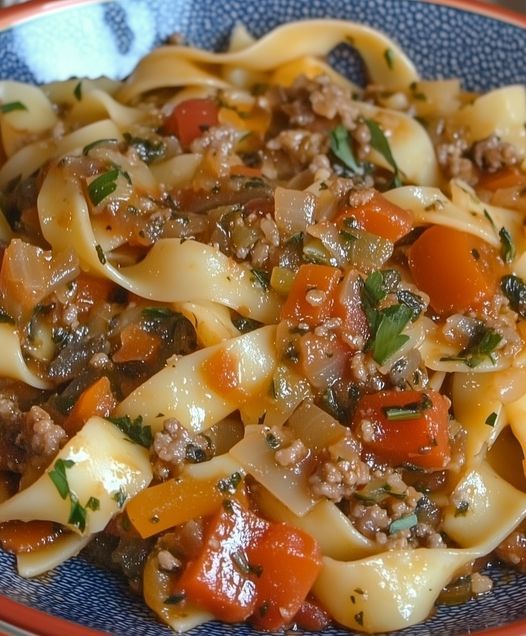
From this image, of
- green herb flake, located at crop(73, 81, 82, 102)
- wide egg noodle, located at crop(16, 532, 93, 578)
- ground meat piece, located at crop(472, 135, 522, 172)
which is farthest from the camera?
green herb flake, located at crop(73, 81, 82, 102)

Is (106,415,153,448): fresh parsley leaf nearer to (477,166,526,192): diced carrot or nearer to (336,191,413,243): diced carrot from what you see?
(336,191,413,243): diced carrot

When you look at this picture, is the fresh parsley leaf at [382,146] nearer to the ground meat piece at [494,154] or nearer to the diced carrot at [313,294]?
the ground meat piece at [494,154]

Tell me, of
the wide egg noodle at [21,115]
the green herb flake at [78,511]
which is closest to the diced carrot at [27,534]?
the green herb flake at [78,511]

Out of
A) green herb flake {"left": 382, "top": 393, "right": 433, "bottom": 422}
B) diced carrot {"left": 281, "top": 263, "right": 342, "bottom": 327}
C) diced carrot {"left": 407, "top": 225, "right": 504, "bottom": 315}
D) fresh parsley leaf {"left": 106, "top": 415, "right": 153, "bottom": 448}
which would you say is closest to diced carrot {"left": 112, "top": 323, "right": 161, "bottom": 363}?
fresh parsley leaf {"left": 106, "top": 415, "right": 153, "bottom": 448}

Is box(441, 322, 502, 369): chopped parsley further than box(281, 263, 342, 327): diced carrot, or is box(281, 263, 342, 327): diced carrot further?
box(441, 322, 502, 369): chopped parsley

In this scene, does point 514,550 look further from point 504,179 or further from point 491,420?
point 504,179

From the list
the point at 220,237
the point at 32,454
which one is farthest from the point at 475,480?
the point at 32,454

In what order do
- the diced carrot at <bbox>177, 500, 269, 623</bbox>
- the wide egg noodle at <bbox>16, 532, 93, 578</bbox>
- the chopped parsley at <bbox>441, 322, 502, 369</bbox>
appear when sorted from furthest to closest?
1. the chopped parsley at <bbox>441, 322, 502, 369</bbox>
2. the wide egg noodle at <bbox>16, 532, 93, 578</bbox>
3. the diced carrot at <bbox>177, 500, 269, 623</bbox>
